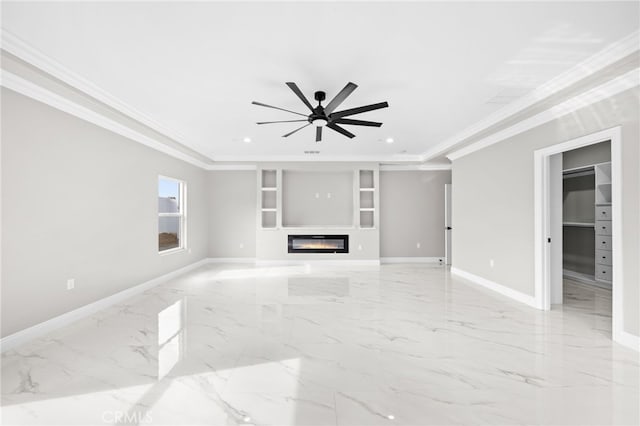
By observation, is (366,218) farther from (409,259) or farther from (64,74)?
(64,74)

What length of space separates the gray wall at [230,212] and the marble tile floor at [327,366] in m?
3.30

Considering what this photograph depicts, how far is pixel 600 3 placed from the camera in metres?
1.95

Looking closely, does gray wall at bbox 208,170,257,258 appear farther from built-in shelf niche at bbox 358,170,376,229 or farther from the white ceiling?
the white ceiling

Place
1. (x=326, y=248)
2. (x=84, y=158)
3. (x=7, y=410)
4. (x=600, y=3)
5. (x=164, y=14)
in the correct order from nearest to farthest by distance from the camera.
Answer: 1. (x=7, y=410)
2. (x=600, y=3)
3. (x=164, y=14)
4. (x=84, y=158)
5. (x=326, y=248)

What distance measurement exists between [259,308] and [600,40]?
4211mm

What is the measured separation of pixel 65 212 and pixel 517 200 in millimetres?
5697

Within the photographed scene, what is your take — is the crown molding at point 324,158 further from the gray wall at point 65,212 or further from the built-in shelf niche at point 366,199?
the gray wall at point 65,212

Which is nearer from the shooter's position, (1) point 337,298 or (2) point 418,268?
(1) point 337,298

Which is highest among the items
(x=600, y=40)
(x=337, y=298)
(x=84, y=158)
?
(x=600, y=40)

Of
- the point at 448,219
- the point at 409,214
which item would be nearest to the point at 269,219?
the point at 409,214

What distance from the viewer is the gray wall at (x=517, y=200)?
2740mm

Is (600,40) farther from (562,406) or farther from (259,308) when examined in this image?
(259,308)

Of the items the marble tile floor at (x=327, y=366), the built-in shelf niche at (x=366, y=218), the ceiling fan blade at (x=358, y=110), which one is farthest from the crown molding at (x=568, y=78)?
the built-in shelf niche at (x=366, y=218)

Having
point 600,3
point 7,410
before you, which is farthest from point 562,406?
point 7,410
